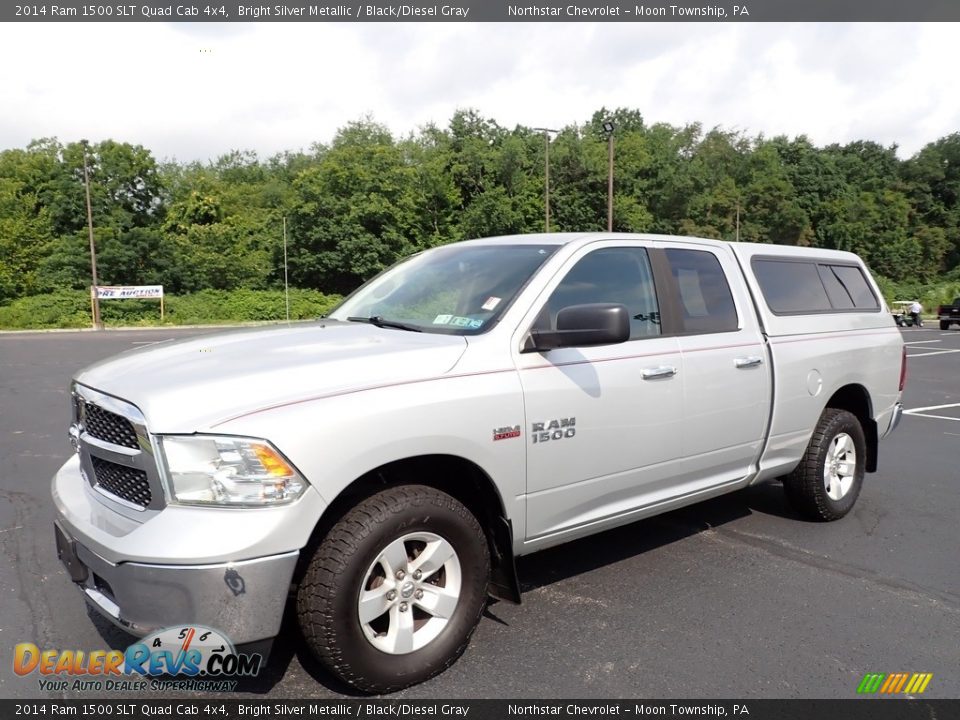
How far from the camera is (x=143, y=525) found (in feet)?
7.86

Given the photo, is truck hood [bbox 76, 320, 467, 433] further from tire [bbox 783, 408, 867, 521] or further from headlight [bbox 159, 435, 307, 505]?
tire [bbox 783, 408, 867, 521]

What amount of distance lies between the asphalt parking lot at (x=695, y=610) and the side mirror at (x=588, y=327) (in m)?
1.41

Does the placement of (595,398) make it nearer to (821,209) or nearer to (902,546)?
(902,546)

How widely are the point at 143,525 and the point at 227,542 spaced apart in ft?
1.14

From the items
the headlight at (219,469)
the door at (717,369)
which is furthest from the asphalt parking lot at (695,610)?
the headlight at (219,469)

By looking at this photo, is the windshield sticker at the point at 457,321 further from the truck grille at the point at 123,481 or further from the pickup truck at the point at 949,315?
the pickup truck at the point at 949,315

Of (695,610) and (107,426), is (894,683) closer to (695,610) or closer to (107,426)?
(695,610)

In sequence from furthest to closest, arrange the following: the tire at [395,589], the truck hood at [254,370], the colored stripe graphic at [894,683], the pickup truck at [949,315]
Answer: the pickup truck at [949,315] < the colored stripe graphic at [894,683] < the tire at [395,589] < the truck hood at [254,370]

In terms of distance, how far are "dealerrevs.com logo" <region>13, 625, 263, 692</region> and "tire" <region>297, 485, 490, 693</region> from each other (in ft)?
1.06

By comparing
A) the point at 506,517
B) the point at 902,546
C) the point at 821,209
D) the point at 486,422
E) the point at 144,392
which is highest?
the point at 821,209

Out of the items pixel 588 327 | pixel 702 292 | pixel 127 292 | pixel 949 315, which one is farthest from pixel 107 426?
pixel 127 292

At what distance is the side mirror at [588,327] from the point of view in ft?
→ 9.71

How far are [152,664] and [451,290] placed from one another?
2142mm

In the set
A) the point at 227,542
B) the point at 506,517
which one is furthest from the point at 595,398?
the point at 227,542
